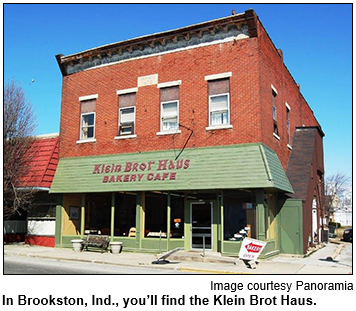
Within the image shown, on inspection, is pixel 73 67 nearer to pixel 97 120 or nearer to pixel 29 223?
pixel 97 120

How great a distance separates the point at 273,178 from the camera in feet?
53.0

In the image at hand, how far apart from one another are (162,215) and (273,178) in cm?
694

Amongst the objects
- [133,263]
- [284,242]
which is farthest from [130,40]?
[284,242]

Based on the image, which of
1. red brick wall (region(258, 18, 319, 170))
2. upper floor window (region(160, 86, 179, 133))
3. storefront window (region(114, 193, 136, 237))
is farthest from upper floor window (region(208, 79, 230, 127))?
storefront window (region(114, 193, 136, 237))

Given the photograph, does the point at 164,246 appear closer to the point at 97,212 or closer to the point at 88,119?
the point at 97,212

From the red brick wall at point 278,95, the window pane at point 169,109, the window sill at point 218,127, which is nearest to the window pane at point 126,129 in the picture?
the window pane at point 169,109

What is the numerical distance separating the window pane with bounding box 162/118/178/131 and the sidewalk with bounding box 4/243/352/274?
5.61 meters

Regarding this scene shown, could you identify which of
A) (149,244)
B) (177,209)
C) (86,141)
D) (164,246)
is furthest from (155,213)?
(86,141)

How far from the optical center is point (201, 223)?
60.7 ft

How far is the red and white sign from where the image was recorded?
542 inches

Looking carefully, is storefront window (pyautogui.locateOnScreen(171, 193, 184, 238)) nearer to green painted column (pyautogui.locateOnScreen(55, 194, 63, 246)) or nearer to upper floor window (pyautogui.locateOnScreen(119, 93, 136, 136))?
upper floor window (pyautogui.locateOnScreen(119, 93, 136, 136))

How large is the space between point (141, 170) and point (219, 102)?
463cm

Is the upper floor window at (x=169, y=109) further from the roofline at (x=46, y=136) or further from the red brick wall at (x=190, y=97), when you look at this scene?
the roofline at (x=46, y=136)

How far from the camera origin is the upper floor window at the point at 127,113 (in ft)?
65.8
